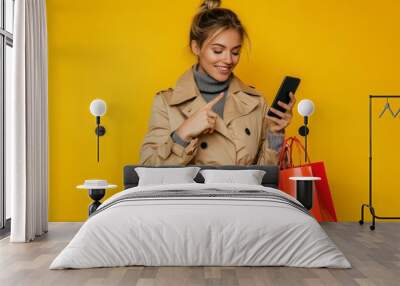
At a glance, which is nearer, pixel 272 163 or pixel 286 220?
pixel 286 220

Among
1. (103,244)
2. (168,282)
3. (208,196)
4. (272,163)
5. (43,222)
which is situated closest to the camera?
(168,282)

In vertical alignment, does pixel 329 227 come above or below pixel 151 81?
below

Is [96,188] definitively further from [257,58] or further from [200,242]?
[257,58]

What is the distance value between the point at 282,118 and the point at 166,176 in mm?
1589

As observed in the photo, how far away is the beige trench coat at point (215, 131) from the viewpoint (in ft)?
21.0

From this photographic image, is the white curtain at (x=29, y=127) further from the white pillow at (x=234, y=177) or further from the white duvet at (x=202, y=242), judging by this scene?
the white pillow at (x=234, y=177)

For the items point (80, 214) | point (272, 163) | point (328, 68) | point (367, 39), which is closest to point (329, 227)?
point (272, 163)

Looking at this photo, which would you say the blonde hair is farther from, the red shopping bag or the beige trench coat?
the red shopping bag

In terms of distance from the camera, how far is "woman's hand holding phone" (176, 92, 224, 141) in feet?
20.9

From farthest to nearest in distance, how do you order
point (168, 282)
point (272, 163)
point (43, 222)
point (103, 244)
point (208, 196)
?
point (272, 163) → point (43, 222) → point (208, 196) → point (103, 244) → point (168, 282)

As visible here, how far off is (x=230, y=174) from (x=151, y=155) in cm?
106

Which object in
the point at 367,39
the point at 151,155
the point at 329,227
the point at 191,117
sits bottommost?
the point at 329,227

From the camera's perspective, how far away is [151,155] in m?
6.45

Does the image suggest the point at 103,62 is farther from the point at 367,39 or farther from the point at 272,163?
the point at 367,39
